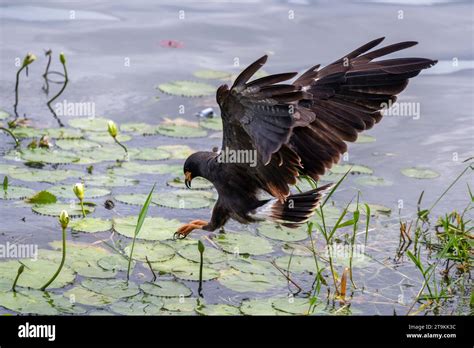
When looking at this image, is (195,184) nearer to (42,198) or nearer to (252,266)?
(42,198)

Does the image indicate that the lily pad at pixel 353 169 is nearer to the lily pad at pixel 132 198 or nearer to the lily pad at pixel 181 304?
the lily pad at pixel 132 198

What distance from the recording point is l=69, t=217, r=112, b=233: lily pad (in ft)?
20.4

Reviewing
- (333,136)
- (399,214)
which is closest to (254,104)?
(333,136)

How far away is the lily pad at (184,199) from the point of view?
266 inches

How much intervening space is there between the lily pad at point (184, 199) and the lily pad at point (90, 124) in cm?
127

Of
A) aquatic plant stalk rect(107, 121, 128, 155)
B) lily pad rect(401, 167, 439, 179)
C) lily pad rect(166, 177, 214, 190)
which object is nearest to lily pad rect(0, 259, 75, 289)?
aquatic plant stalk rect(107, 121, 128, 155)

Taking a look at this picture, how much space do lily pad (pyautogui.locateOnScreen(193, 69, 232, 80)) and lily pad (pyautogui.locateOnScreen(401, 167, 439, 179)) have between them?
2.36 m

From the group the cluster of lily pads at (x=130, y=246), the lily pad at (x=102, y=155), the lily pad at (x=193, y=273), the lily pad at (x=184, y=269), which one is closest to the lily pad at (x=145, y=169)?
the cluster of lily pads at (x=130, y=246)

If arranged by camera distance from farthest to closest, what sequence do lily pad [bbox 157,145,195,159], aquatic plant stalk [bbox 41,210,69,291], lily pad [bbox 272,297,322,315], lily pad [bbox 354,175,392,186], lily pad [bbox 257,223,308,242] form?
lily pad [bbox 157,145,195,159]
lily pad [bbox 354,175,392,186]
lily pad [bbox 257,223,308,242]
lily pad [bbox 272,297,322,315]
aquatic plant stalk [bbox 41,210,69,291]

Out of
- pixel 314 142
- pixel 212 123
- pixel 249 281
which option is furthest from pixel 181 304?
pixel 212 123

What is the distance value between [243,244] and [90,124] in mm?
2353

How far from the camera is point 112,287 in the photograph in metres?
5.52

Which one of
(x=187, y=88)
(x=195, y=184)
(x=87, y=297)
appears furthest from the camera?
(x=187, y=88)

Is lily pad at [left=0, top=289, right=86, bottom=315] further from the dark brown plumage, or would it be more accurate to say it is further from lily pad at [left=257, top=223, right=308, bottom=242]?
lily pad at [left=257, top=223, right=308, bottom=242]
